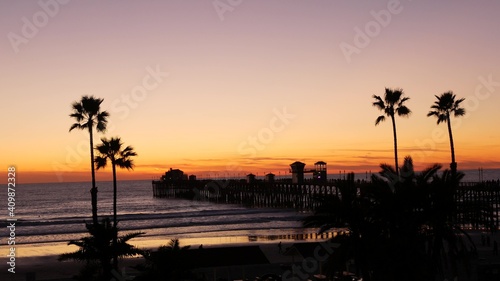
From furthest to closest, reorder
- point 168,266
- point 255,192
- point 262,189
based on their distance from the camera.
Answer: point 255,192 → point 262,189 → point 168,266

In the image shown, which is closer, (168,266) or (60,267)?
(168,266)

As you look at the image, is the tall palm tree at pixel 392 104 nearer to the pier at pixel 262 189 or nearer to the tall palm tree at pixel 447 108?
the tall palm tree at pixel 447 108

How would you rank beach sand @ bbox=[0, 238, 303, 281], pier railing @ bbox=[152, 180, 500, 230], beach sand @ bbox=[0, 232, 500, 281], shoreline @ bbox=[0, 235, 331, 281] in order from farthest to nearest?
pier railing @ bbox=[152, 180, 500, 230] < shoreline @ bbox=[0, 235, 331, 281] < beach sand @ bbox=[0, 238, 303, 281] < beach sand @ bbox=[0, 232, 500, 281]

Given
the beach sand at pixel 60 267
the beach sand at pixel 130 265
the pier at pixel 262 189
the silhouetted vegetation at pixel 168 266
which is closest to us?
the silhouetted vegetation at pixel 168 266

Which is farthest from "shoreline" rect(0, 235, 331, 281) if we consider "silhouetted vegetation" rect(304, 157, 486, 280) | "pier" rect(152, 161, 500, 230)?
"pier" rect(152, 161, 500, 230)

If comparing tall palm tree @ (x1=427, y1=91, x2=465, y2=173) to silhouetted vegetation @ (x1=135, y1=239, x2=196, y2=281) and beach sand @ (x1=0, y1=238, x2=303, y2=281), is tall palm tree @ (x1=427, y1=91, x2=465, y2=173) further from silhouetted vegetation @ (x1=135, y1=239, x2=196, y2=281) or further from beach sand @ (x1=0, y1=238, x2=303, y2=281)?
silhouetted vegetation @ (x1=135, y1=239, x2=196, y2=281)

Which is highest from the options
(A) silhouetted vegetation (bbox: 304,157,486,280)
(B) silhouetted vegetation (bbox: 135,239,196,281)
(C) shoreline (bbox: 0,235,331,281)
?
(A) silhouetted vegetation (bbox: 304,157,486,280)

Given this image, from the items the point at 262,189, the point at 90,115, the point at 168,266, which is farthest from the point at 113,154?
the point at 262,189

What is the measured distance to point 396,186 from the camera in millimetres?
14484

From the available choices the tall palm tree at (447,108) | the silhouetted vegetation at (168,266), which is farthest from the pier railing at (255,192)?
the silhouetted vegetation at (168,266)

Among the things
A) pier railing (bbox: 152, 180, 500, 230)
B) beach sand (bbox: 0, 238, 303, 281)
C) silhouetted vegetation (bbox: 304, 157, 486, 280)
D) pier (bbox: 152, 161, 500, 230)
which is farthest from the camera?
pier (bbox: 152, 161, 500, 230)

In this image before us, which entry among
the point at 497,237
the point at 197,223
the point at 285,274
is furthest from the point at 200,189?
the point at 285,274

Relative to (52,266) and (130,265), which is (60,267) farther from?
(130,265)

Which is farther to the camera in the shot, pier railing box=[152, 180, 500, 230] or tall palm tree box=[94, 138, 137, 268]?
pier railing box=[152, 180, 500, 230]
